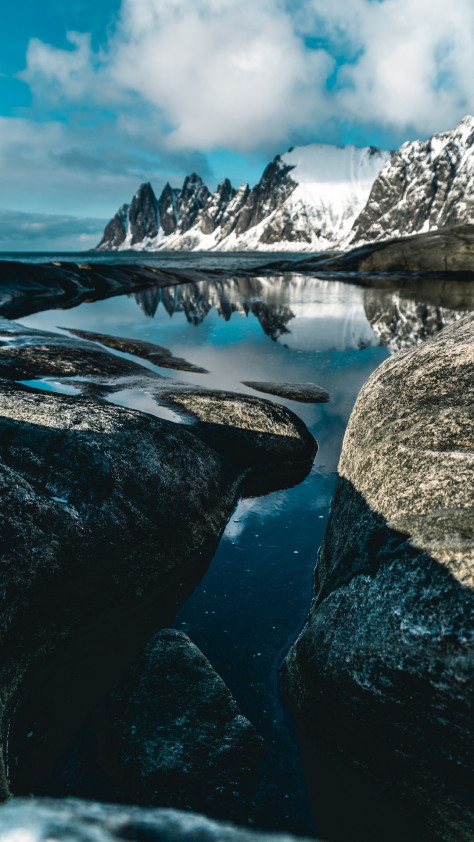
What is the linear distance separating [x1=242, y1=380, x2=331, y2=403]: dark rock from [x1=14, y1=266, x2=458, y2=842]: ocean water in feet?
1.03

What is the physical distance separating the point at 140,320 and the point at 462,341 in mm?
20572

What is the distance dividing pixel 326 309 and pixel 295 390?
1718 cm

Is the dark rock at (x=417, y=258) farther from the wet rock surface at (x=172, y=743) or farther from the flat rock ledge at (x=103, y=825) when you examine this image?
the flat rock ledge at (x=103, y=825)

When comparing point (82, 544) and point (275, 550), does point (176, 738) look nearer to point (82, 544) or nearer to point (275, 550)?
point (82, 544)

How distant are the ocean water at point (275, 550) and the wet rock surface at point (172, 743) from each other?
0.24m

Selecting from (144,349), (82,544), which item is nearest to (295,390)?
(144,349)

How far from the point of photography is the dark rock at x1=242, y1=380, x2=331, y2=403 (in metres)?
11.5

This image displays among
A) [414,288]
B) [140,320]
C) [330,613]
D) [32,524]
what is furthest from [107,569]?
[414,288]

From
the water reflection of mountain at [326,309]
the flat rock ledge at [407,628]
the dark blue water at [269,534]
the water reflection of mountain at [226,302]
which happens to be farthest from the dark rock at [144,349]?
the flat rock ledge at [407,628]

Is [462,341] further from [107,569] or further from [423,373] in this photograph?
[107,569]

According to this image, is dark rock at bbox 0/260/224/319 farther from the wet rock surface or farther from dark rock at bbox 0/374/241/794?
the wet rock surface

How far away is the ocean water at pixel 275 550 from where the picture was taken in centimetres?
334

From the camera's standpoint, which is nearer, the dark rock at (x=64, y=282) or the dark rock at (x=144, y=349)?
the dark rock at (x=144, y=349)

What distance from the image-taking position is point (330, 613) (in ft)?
13.3
